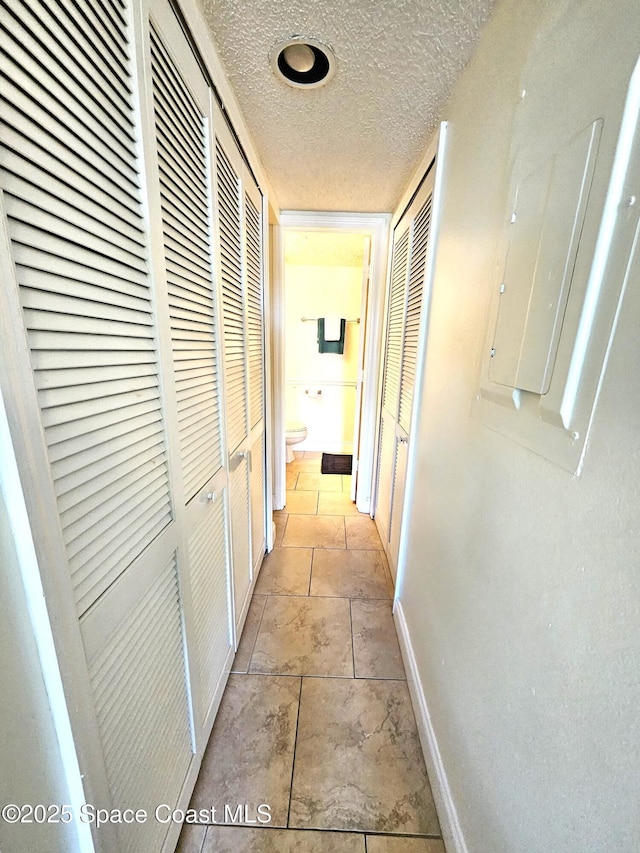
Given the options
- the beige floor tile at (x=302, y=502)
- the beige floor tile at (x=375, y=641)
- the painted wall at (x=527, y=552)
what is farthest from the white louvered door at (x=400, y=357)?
Result: the beige floor tile at (x=302, y=502)

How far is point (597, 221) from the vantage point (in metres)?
0.46

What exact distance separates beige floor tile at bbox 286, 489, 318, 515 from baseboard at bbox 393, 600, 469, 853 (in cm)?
136

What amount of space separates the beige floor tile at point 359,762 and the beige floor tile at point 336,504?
1403mm

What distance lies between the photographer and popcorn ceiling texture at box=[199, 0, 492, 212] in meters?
0.82

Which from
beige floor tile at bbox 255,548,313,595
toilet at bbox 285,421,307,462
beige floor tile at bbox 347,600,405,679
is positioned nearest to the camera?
beige floor tile at bbox 347,600,405,679

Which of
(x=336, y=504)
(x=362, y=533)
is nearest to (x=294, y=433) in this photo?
(x=336, y=504)

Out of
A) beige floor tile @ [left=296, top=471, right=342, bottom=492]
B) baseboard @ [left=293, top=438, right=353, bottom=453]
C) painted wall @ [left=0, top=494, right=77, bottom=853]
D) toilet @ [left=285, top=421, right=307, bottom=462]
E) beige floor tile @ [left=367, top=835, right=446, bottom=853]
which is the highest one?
painted wall @ [left=0, top=494, right=77, bottom=853]

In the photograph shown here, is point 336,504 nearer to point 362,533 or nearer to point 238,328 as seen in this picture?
point 362,533

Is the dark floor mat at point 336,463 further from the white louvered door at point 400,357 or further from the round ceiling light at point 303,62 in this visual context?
the round ceiling light at point 303,62

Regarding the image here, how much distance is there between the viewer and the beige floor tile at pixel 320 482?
3.12 meters

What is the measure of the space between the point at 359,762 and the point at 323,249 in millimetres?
3414

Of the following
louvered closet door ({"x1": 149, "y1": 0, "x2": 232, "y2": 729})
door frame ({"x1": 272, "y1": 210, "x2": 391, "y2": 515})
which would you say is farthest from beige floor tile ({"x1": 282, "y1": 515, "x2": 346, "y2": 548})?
louvered closet door ({"x1": 149, "y1": 0, "x2": 232, "y2": 729})

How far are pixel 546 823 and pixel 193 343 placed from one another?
1.19 meters

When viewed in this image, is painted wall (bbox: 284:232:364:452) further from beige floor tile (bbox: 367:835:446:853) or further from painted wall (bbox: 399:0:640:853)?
beige floor tile (bbox: 367:835:446:853)
